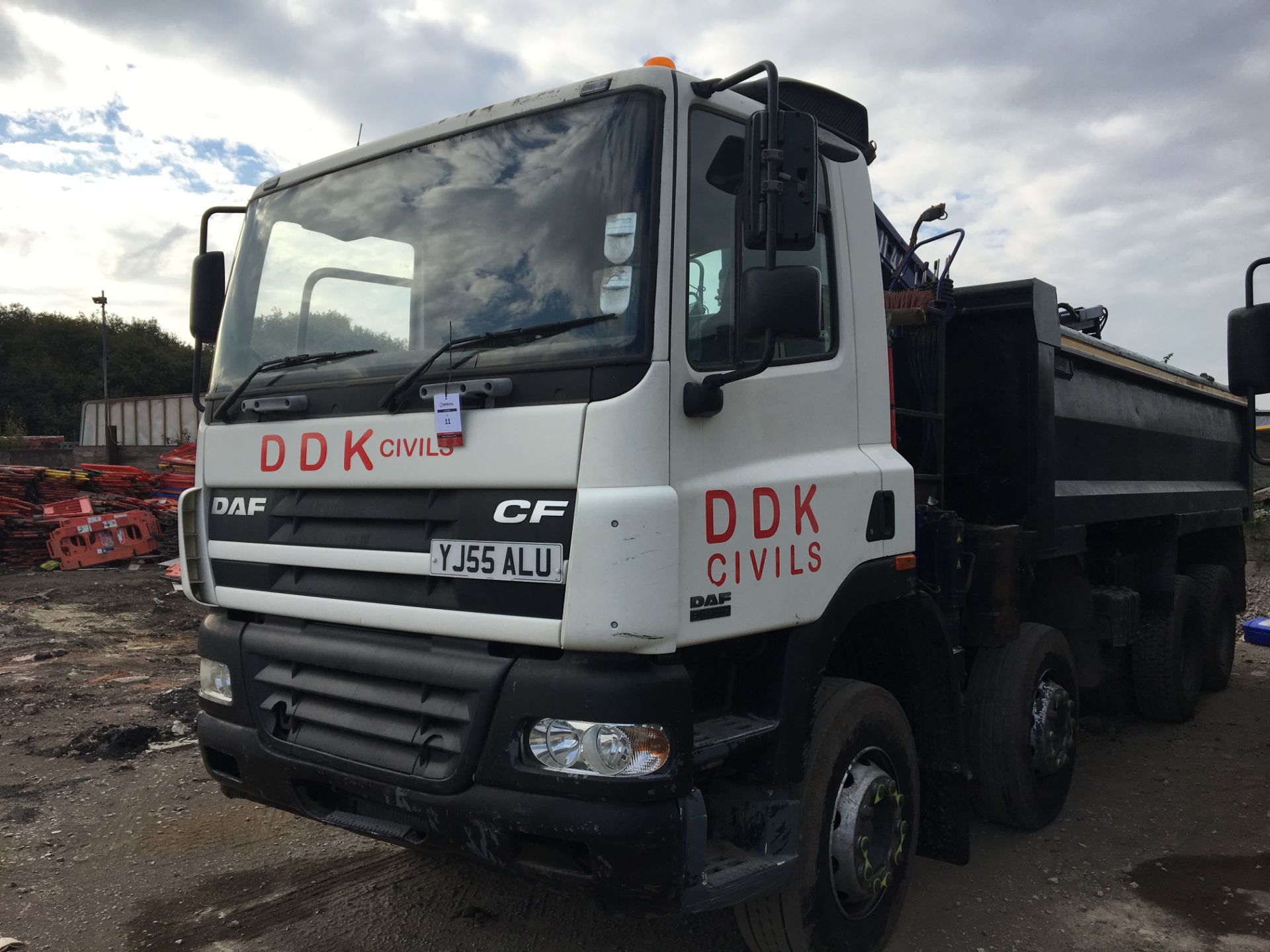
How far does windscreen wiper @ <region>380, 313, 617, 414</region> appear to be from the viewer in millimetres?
2742

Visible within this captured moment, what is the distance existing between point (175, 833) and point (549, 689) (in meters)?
2.84

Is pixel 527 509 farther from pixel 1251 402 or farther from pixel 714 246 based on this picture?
pixel 1251 402

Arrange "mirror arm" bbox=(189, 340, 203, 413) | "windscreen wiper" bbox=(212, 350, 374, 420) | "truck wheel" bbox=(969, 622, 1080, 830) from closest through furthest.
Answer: "windscreen wiper" bbox=(212, 350, 374, 420)
"mirror arm" bbox=(189, 340, 203, 413)
"truck wheel" bbox=(969, 622, 1080, 830)

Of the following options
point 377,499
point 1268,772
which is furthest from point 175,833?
point 1268,772

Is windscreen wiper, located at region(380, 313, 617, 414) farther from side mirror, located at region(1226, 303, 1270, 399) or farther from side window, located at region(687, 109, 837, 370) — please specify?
side mirror, located at region(1226, 303, 1270, 399)

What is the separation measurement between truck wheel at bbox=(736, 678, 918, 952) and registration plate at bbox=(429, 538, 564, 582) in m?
1.03

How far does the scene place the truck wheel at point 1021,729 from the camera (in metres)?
4.30

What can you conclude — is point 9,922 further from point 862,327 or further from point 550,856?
point 862,327

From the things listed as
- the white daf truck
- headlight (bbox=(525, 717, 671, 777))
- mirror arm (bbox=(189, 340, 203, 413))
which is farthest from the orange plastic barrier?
headlight (bbox=(525, 717, 671, 777))

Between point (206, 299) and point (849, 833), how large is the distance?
298 centimetres

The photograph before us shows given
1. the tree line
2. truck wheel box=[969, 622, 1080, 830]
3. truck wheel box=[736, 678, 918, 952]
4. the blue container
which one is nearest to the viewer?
truck wheel box=[736, 678, 918, 952]

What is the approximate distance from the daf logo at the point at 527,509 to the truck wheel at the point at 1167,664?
193 inches

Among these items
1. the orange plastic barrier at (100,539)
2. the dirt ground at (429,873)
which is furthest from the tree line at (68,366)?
the dirt ground at (429,873)

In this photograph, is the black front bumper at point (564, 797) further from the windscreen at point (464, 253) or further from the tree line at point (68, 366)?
the tree line at point (68, 366)
